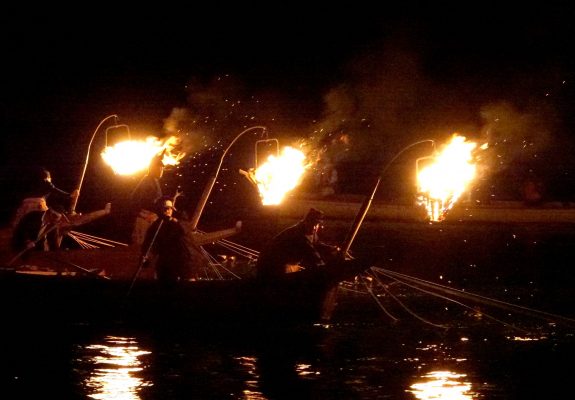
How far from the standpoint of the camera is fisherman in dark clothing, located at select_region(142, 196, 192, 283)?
1485 cm

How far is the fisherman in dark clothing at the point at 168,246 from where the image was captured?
14.9 m

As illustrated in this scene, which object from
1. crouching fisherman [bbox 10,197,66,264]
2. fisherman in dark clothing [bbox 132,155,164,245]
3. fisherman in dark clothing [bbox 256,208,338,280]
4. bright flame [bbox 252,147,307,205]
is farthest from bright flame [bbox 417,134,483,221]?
crouching fisherman [bbox 10,197,66,264]

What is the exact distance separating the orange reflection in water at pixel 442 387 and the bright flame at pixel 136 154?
8.73 metres

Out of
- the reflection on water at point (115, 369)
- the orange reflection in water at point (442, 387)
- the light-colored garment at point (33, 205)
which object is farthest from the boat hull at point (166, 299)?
the orange reflection in water at point (442, 387)

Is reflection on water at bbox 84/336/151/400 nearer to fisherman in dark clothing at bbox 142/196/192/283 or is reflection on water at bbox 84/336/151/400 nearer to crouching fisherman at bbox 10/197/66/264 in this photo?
fisherman in dark clothing at bbox 142/196/192/283

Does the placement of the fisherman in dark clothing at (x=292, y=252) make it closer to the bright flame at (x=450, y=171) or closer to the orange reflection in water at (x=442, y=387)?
the bright flame at (x=450, y=171)

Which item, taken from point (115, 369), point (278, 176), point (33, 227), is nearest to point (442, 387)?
point (115, 369)

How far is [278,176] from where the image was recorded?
17609 mm

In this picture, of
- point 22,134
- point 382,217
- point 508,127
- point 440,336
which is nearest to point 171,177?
point 22,134

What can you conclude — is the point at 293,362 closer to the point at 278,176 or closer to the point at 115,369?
the point at 115,369

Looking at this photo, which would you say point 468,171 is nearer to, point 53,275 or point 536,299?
point 536,299

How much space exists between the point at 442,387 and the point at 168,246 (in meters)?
4.62

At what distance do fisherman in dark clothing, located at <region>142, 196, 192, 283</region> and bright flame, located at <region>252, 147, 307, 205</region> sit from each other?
2.71 metres

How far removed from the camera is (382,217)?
25.9 metres
